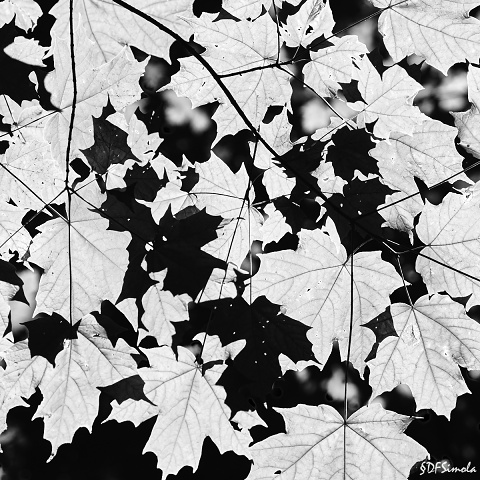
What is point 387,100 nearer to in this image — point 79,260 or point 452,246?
point 452,246

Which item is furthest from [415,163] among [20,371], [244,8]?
[20,371]

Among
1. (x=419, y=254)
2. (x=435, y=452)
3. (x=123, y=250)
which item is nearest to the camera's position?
(x=123, y=250)

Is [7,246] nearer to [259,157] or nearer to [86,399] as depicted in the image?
[86,399]

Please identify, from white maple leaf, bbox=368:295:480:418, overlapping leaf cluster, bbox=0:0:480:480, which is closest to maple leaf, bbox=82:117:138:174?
overlapping leaf cluster, bbox=0:0:480:480

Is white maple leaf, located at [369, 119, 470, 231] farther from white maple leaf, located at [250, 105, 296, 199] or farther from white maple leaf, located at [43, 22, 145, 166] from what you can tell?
white maple leaf, located at [43, 22, 145, 166]

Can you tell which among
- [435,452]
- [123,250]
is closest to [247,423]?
[123,250]
